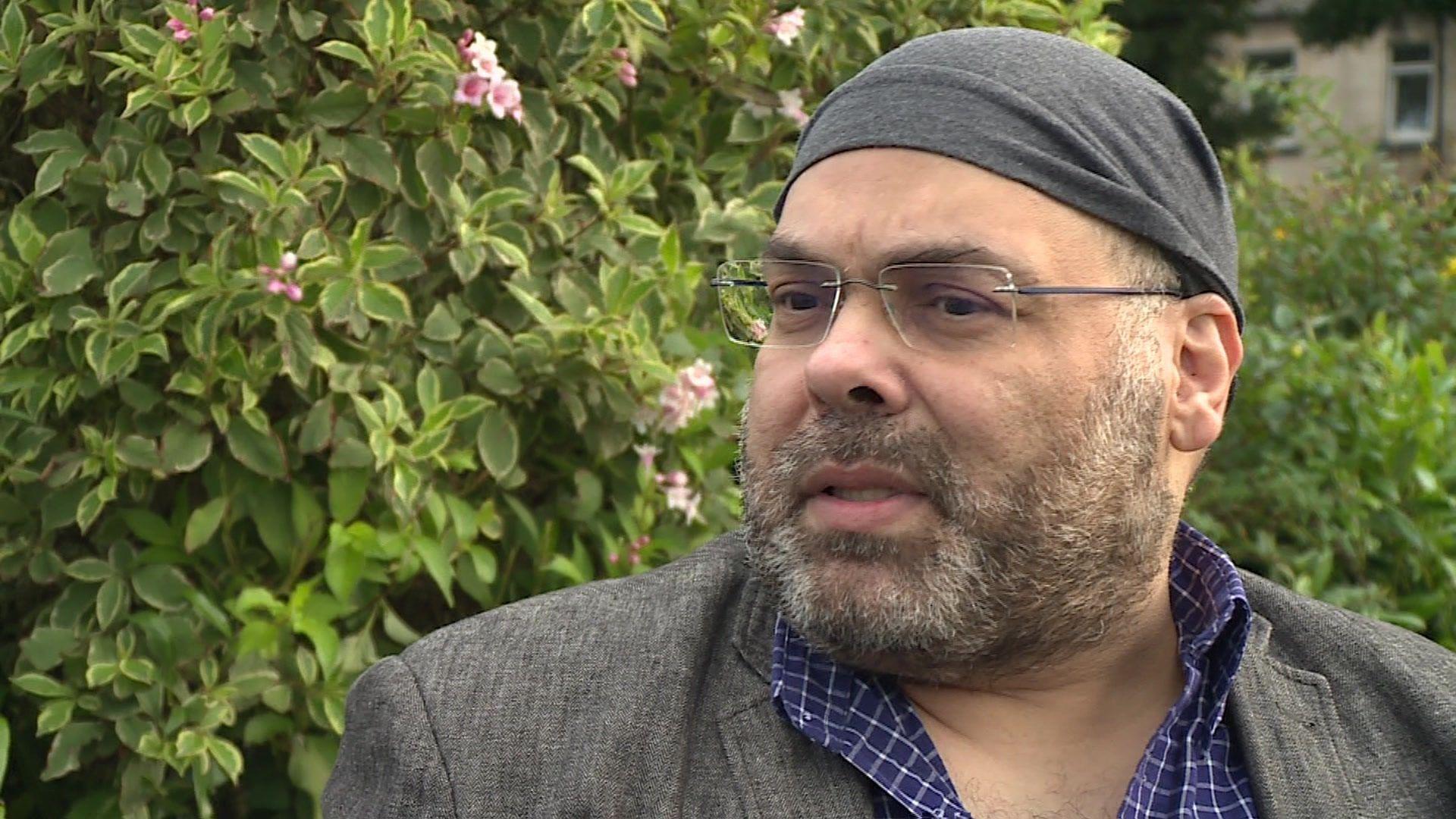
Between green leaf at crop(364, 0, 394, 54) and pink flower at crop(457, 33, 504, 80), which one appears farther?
pink flower at crop(457, 33, 504, 80)

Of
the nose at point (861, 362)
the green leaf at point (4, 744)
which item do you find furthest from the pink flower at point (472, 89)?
the green leaf at point (4, 744)

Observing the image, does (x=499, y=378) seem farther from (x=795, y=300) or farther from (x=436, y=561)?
(x=795, y=300)

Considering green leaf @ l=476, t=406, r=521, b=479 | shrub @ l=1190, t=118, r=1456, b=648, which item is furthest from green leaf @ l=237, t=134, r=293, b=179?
shrub @ l=1190, t=118, r=1456, b=648

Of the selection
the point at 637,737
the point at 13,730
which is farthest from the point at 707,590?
the point at 13,730

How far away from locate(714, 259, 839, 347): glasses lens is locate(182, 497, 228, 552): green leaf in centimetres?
74

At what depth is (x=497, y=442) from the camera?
8.08ft

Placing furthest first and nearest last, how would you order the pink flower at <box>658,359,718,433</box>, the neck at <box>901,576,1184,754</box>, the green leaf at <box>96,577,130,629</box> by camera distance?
the pink flower at <box>658,359,718,433</box>, the green leaf at <box>96,577,130,629</box>, the neck at <box>901,576,1184,754</box>

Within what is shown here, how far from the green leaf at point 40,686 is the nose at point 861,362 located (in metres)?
1.08

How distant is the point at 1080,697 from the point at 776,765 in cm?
45

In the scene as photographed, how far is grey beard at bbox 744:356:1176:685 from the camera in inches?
76.9

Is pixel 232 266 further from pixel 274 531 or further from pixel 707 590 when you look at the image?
pixel 707 590

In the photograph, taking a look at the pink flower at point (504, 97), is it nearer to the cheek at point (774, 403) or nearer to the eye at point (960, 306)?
the cheek at point (774, 403)

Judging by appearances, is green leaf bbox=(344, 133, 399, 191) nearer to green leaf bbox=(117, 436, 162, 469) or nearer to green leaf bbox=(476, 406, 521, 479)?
green leaf bbox=(476, 406, 521, 479)

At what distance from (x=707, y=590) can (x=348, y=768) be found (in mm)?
490
